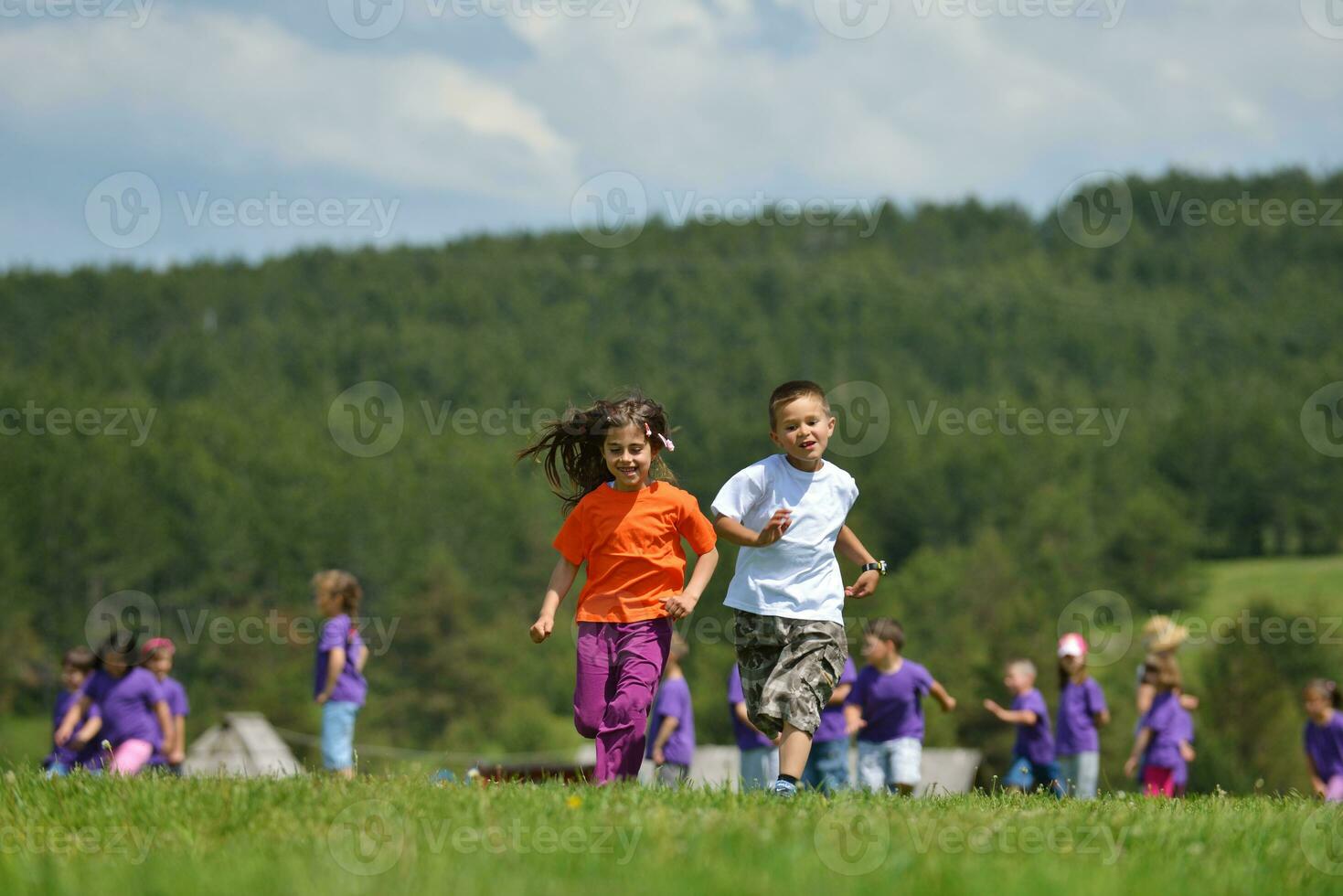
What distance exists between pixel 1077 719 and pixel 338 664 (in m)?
6.51

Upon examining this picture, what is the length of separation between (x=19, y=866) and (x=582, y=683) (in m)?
3.21

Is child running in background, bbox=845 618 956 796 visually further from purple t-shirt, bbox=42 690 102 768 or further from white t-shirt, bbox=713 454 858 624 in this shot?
purple t-shirt, bbox=42 690 102 768

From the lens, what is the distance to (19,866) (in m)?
4.69

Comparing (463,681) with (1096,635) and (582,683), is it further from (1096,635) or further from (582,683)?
(582,683)

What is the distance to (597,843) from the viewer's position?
493 centimetres

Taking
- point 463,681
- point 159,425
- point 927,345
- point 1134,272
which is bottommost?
point 463,681

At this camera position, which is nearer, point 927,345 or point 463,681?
point 463,681

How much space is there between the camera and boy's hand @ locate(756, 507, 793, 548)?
283 inches

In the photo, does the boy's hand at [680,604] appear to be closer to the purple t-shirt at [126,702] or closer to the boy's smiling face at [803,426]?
the boy's smiling face at [803,426]

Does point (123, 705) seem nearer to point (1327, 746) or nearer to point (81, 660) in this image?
point (81, 660)

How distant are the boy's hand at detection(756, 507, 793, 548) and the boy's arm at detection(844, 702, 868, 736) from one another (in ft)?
16.0

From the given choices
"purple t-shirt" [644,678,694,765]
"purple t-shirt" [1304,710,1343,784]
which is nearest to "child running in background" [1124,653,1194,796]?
"purple t-shirt" [1304,710,1343,784]

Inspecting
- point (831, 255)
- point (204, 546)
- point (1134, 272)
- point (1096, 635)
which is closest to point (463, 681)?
point (204, 546)

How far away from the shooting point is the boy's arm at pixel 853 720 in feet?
38.5
